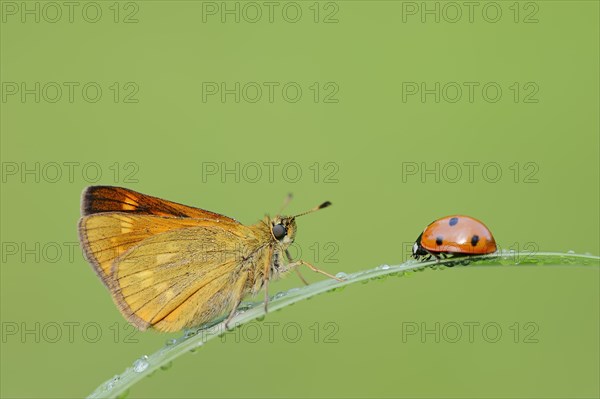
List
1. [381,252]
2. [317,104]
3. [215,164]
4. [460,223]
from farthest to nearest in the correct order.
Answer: [317,104] < [215,164] < [381,252] < [460,223]

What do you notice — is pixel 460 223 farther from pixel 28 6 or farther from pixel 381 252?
pixel 28 6

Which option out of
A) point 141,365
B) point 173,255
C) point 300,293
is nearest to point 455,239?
point 300,293

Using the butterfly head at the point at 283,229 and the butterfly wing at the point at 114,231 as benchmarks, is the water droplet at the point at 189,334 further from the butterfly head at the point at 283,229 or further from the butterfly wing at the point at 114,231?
the butterfly head at the point at 283,229

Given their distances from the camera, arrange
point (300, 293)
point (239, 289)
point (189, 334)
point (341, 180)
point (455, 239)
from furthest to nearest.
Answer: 1. point (341, 180)
2. point (239, 289)
3. point (455, 239)
4. point (189, 334)
5. point (300, 293)

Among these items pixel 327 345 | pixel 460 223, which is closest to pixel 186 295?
pixel 460 223

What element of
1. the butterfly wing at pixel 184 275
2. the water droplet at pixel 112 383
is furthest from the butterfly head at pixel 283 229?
the water droplet at pixel 112 383

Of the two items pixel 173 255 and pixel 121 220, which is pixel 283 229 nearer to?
pixel 173 255
